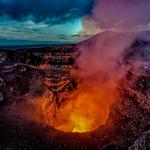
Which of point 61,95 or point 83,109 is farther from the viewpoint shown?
point 83,109

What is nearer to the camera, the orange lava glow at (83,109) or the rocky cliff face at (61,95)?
the rocky cliff face at (61,95)

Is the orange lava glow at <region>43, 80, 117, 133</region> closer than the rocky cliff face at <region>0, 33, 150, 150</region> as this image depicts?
No

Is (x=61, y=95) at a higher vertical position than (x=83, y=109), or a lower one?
higher

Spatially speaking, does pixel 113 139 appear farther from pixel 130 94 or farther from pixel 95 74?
pixel 95 74

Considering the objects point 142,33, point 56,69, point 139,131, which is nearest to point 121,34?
point 142,33
